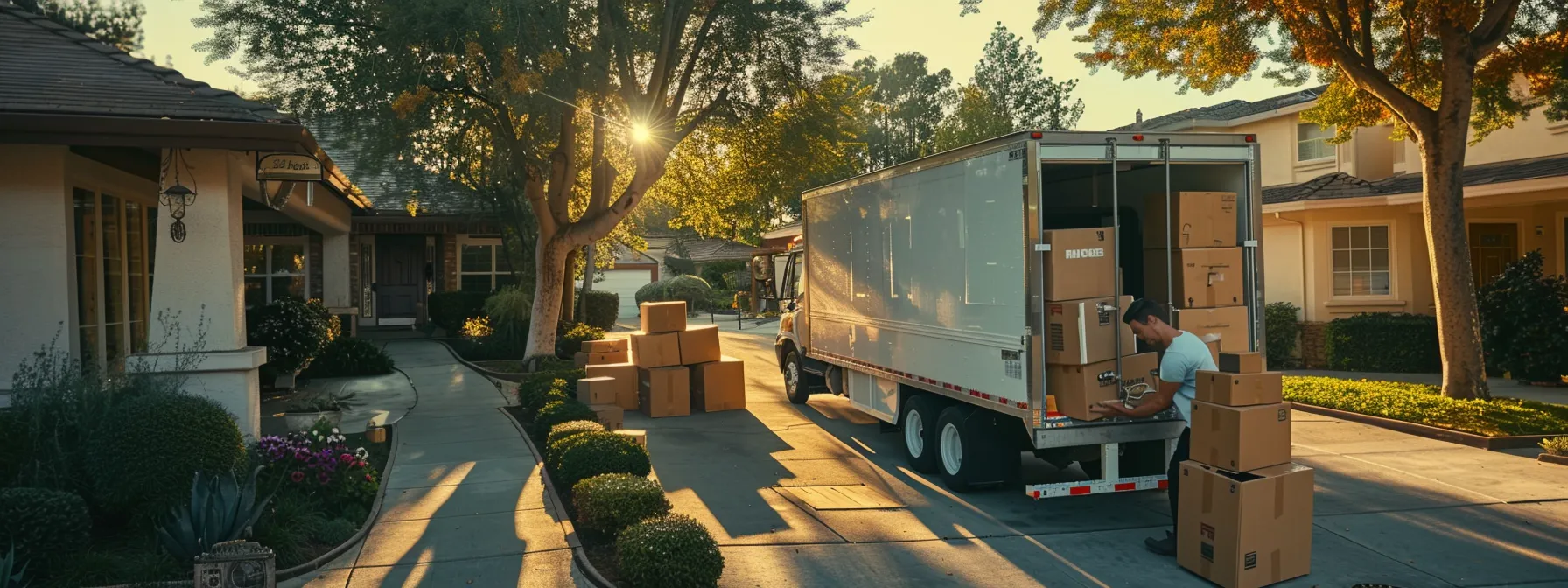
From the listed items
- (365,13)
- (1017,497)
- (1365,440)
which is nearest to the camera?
(1017,497)

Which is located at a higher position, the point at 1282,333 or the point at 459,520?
the point at 1282,333

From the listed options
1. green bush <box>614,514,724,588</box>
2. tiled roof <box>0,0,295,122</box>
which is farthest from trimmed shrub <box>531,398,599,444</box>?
green bush <box>614,514,724,588</box>

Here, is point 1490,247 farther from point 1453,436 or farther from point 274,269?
point 274,269

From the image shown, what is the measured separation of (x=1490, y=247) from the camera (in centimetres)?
1997

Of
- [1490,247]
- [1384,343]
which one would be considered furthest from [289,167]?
[1490,247]

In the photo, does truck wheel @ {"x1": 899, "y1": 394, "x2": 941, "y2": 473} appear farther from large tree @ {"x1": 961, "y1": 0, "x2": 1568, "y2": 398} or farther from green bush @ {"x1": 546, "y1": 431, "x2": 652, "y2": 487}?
large tree @ {"x1": 961, "y1": 0, "x2": 1568, "y2": 398}

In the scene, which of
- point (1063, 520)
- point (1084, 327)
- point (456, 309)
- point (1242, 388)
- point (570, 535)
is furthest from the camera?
point (456, 309)

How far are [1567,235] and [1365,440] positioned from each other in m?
10.6

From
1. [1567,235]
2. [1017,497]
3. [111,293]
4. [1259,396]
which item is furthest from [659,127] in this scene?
[1567,235]

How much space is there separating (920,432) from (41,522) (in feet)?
22.4

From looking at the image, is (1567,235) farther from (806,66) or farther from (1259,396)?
(1259,396)

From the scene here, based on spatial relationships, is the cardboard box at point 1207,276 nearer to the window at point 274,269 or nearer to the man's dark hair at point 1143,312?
the man's dark hair at point 1143,312

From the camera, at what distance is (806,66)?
16.6 meters

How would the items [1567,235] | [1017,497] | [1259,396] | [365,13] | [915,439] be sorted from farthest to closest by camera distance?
[1567,235] → [365,13] → [915,439] → [1017,497] → [1259,396]
